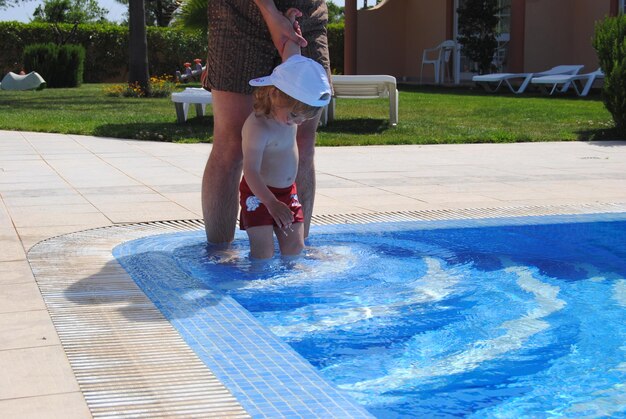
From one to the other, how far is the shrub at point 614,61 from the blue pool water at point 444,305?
5323 mm

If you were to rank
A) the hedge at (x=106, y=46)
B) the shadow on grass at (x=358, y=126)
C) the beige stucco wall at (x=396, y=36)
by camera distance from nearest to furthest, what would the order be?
the shadow on grass at (x=358, y=126)
the beige stucco wall at (x=396, y=36)
the hedge at (x=106, y=46)

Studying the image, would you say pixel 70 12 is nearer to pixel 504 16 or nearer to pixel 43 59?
pixel 43 59

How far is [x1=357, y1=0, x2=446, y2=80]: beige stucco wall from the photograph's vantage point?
85.0 ft

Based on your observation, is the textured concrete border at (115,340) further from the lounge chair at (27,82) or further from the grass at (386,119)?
the lounge chair at (27,82)

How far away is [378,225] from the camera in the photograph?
16.0 feet

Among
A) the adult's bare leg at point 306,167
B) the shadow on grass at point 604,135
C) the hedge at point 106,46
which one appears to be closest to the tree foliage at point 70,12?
the hedge at point 106,46

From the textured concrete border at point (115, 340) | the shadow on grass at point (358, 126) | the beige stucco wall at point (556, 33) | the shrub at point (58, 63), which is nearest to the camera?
the textured concrete border at point (115, 340)

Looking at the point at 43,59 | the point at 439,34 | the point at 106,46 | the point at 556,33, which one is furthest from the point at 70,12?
the point at 556,33

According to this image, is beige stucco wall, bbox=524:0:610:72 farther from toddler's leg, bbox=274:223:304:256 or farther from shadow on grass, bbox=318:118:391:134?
toddler's leg, bbox=274:223:304:256

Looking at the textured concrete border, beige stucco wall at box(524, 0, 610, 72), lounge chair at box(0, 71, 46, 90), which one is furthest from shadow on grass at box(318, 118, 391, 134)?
lounge chair at box(0, 71, 46, 90)

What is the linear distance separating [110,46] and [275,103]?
2535cm

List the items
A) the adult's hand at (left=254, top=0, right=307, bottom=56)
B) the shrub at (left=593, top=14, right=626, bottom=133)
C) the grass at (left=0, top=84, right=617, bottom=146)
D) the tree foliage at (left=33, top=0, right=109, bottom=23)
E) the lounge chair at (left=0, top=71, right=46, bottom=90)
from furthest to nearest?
1. the tree foliage at (left=33, top=0, right=109, bottom=23)
2. the lounge chair at (left=0, top=71, right=46, bottom=90)
3. the grass at (left=0, top=84, right=617, bottom=146)
4. the shrub at (left=593, top=14, right=626, bottom=133)
5. the adult's hand at (left=254, top=0, right=307, bottom=56)

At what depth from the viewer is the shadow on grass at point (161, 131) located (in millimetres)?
9773

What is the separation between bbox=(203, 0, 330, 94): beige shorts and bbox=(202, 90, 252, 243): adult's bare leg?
66mm
